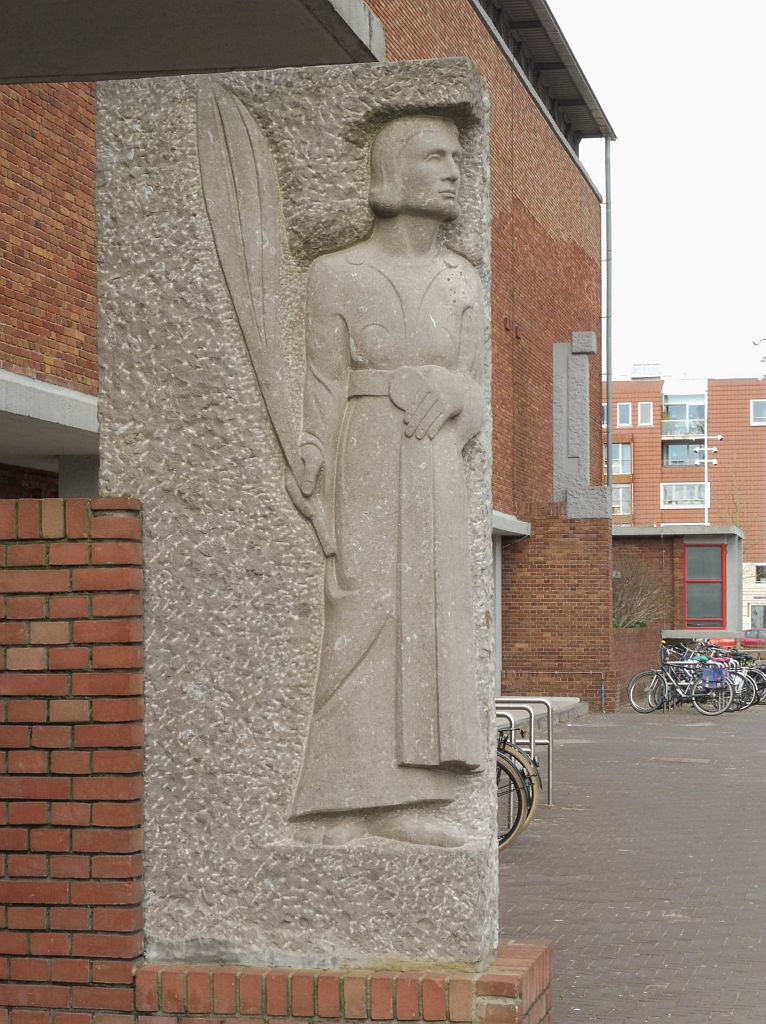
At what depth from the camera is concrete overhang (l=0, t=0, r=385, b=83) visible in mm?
8539

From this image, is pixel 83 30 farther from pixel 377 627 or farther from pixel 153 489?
pixel 377 627

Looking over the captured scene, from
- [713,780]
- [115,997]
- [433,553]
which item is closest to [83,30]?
[433,553]

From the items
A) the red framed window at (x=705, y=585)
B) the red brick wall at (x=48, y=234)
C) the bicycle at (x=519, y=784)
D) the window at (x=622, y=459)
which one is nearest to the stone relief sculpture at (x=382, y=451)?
the bicycle at (x=519, y=784)

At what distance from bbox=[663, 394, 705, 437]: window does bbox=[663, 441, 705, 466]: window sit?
654 mm

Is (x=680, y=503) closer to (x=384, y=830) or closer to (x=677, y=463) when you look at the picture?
(x=677, y=463)

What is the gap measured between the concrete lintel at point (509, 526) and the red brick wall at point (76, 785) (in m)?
20.7

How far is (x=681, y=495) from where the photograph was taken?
90562 millimetres

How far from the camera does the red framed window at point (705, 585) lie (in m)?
36.5

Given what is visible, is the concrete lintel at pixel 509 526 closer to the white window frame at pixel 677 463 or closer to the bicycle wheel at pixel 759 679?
the bicycle wheel at pixel 759 679

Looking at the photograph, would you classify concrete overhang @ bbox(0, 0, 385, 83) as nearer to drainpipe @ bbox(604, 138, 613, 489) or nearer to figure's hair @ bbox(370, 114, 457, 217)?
figure's hair @ bbox(370, 114, 457, 217)

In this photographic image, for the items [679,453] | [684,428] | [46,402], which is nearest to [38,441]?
[46,402]

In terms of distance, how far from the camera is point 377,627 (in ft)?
16.3

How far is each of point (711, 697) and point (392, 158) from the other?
77.4 feet

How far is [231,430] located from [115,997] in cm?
180
